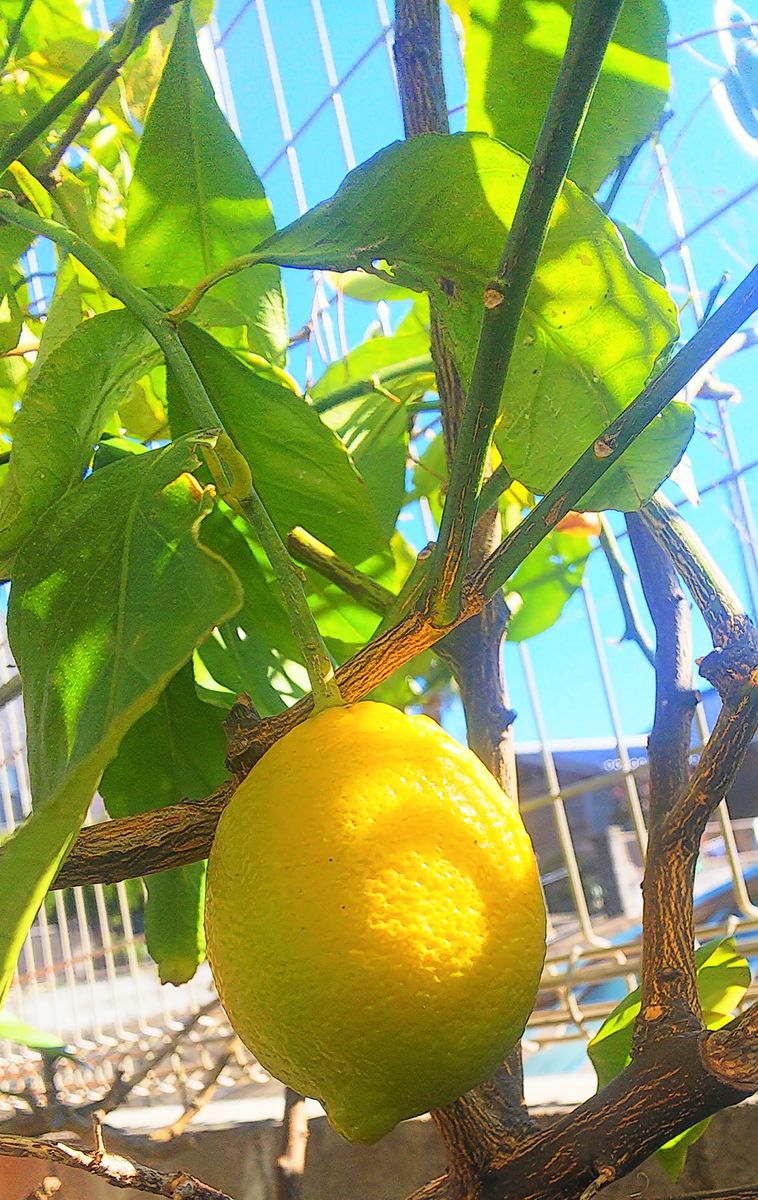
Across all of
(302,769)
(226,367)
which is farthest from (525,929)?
(226,367)

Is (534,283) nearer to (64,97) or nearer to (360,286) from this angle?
(64,97)

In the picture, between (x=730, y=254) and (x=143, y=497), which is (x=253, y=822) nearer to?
(x=143, y=497)

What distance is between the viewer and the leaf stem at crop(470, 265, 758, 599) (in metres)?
0.17

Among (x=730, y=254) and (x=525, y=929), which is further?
(x=730, y=254)

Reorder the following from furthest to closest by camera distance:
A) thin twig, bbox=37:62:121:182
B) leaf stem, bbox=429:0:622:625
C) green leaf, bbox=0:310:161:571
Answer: thin twig, bbox=37:62:121:182
green leaf, bbox=0:310:161:571
leaf stem, bbox=429:0:622:625

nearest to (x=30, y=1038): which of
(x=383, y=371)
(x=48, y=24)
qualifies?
(x=383, y=371)

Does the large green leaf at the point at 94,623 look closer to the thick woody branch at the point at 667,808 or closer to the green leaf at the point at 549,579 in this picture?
the thick woody branch at the point at 667,808

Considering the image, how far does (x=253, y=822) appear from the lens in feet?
0.65

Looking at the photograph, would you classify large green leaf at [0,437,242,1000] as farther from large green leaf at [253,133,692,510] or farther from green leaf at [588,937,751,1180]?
green leaf at [588,937,751,1180]

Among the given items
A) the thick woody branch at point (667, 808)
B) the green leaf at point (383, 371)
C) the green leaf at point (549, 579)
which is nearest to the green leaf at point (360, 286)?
the green leaf at point (383, 371)

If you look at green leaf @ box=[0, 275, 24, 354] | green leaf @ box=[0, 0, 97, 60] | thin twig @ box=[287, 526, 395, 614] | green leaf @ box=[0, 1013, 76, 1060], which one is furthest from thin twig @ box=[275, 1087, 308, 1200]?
green leaf @ box=[0, 0, 97, 60]

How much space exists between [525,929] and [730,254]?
364 mm

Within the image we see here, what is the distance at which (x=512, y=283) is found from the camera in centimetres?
16

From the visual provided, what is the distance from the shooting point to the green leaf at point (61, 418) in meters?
0.24
